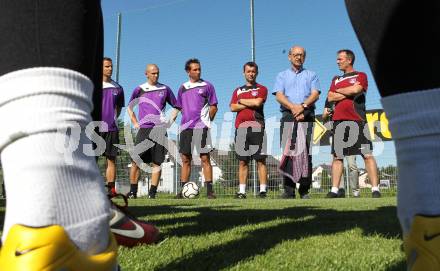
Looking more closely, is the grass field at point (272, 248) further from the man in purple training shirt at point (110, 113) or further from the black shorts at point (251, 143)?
the black shorts at point (251, 143)

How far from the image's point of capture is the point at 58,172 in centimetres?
70

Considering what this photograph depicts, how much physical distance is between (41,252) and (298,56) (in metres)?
6.74

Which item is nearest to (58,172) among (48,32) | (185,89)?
(48,32)

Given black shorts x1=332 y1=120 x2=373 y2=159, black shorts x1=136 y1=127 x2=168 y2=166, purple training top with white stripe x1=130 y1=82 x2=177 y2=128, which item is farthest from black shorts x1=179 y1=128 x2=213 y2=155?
black shorts x1=332 y1=120 x2=373 y2=159

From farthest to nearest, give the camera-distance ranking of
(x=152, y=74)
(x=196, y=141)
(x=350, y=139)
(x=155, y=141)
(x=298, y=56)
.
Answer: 1. (x=152, y=74)
2. (x=155, y=141)
3. (x=196, y=141)
4. (x=298, y=56)
5. (x=350, y=139)

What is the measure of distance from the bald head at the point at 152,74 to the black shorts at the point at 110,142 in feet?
3.30

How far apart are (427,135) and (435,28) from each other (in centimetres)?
16

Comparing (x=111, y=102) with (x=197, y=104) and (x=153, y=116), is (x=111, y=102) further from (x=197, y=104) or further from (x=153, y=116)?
(x=197, y=104)

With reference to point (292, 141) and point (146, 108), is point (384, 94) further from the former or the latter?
point (146, 108)

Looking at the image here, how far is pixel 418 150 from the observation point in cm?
73

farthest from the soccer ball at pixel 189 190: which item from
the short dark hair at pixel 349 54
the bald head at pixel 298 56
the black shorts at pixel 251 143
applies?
the short dark hair at pixel 349 54

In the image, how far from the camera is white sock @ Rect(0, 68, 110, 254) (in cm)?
68

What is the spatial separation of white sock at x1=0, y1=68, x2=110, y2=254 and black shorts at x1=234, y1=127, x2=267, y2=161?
693 centimetres

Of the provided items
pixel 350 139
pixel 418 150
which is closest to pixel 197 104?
pixel 350 139
